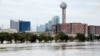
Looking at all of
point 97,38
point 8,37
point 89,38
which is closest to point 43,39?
point 8,37

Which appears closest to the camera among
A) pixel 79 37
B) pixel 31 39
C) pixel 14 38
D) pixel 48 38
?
pixel 14 38

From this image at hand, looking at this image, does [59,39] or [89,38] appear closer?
[59,39]

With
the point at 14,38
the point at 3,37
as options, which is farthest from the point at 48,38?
the point at 3,37

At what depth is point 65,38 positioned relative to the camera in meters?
133

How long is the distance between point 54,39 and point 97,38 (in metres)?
51.2

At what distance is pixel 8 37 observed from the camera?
10250cm

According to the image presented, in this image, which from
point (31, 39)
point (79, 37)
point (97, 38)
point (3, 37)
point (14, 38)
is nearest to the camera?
point (3, 37)

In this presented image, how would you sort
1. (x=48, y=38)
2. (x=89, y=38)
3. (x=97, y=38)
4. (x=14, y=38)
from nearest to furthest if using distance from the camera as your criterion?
(x=14, y=38)
(x=48, y=38)
(x=89, y=38)
(x=97, y=38)

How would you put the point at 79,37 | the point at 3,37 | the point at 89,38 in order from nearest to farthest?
the point at 3,37
the point at 79,37
the point at 89,38

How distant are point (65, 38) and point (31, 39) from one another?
22.2 metres

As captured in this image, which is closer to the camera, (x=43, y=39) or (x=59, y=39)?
(x=43, y=39)

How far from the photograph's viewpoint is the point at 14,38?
108000 millimetres

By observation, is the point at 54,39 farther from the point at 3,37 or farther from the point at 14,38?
the point at 3,37

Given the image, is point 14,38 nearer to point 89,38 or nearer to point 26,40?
point 26,40
